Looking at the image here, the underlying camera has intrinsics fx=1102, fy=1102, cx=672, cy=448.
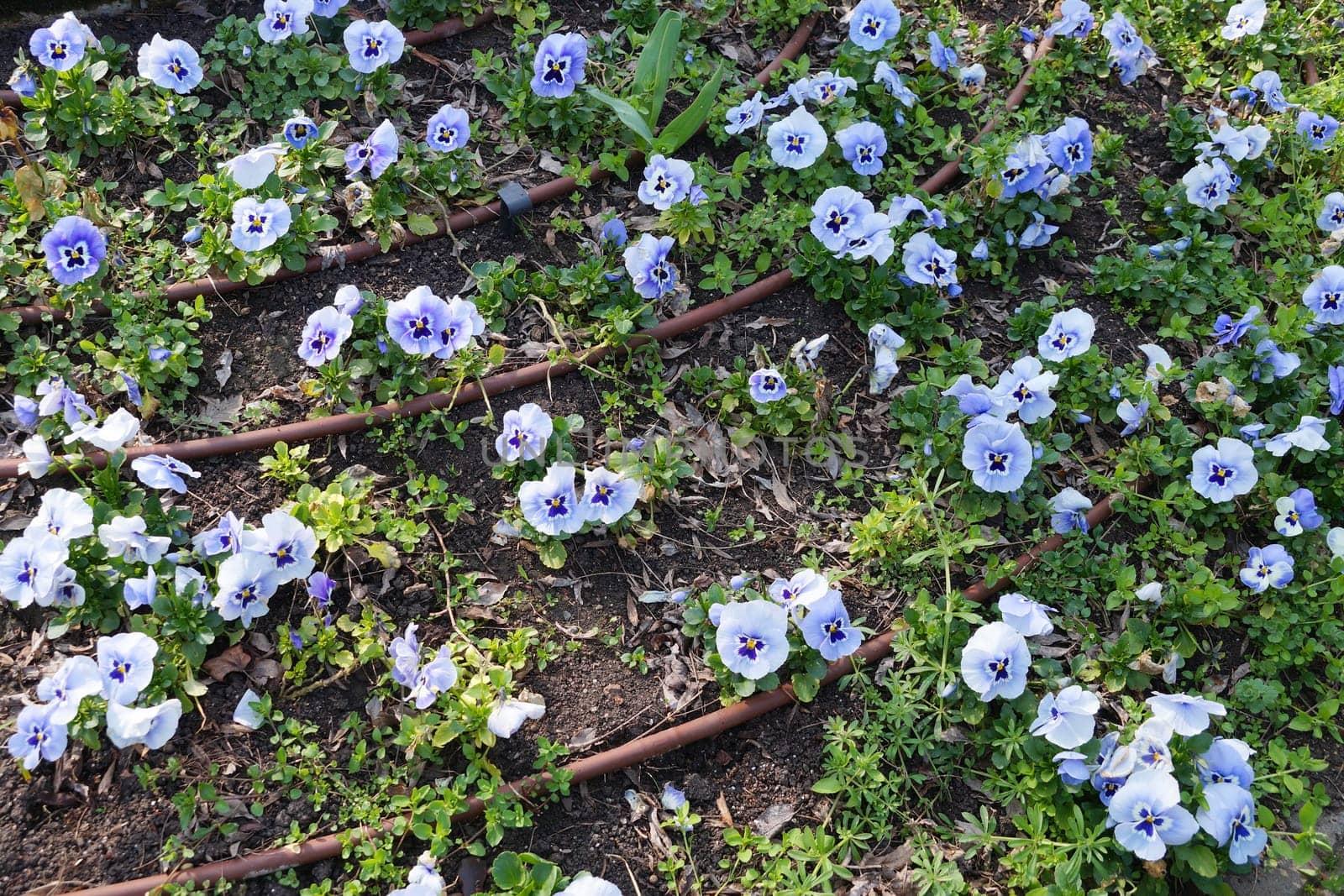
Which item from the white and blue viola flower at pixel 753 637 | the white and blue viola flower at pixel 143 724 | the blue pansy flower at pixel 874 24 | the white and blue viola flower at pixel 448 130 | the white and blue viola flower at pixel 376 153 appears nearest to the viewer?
the white and blue viola flower at pixel 143 724

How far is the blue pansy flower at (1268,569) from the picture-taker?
323 cm

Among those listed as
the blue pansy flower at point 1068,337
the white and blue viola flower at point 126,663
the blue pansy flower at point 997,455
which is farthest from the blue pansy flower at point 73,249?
the blue pansy flower at point 1068,337

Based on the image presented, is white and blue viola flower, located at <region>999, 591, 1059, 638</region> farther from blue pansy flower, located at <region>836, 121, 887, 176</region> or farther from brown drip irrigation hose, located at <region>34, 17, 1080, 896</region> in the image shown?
blue pansy flower, located at <region>836, 121, 887, 176</region>

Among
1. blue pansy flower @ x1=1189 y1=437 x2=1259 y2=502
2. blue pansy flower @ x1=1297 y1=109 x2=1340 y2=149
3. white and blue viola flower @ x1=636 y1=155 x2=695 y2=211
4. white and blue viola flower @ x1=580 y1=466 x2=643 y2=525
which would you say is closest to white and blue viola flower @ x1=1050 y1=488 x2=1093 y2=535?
blue pansy flower @ x1=1189 y1=437 x2=1259 y2=502

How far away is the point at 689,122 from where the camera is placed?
12.3ft

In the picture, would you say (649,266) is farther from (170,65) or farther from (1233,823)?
(1233,823)

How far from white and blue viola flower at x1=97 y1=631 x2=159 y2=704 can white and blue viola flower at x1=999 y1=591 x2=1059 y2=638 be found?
2168 millimetres

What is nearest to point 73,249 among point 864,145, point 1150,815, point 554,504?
point 554,504

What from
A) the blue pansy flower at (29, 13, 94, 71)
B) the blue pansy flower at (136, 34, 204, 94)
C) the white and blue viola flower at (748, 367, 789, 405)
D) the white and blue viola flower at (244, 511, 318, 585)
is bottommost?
the white and blue viola flower at (244, 511, 318, 585)

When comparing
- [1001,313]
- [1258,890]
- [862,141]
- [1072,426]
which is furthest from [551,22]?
[1258,890]

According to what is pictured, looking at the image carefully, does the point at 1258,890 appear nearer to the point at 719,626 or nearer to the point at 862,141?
the point at 719,626

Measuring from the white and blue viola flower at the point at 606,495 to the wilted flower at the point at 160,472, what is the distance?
107 cm

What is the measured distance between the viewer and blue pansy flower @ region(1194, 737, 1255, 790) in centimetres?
282

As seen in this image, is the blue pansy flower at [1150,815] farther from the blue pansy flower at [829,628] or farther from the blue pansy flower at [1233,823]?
the blue pansy flower at [829,628]
